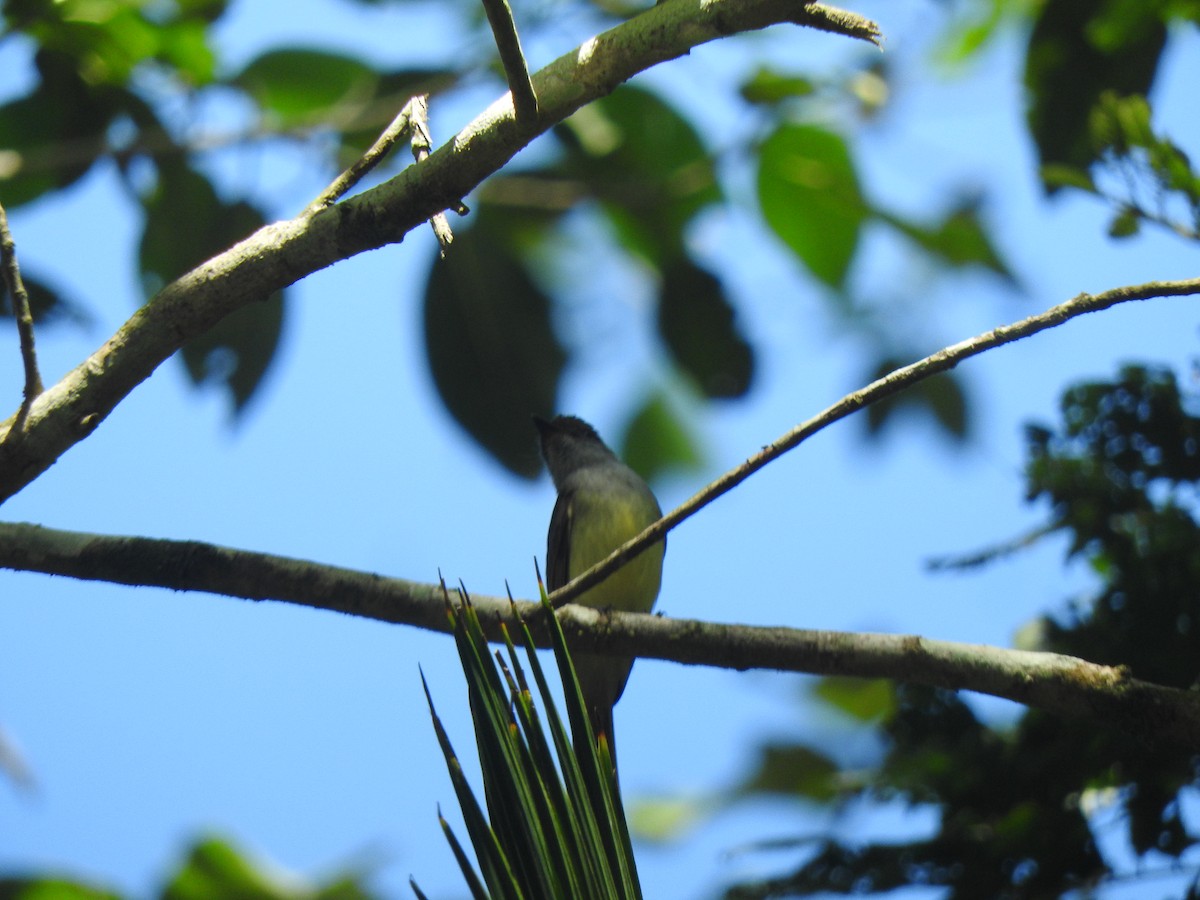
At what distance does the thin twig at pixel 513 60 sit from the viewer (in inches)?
66.7

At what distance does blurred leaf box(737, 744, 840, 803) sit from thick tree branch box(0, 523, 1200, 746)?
5.97ft

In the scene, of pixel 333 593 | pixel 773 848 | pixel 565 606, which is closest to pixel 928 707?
pixel 773 848

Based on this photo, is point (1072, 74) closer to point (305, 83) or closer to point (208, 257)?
point (305, 83)

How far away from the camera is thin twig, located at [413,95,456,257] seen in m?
1.91

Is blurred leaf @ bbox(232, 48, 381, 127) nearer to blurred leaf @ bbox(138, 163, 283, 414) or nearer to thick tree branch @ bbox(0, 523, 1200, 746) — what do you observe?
blurred leaf @ bbox(138, 163, 283, 414)

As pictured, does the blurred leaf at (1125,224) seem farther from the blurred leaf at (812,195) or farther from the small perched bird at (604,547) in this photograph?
the small perched bird at (604,547)

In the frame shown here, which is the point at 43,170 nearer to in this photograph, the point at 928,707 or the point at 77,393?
the point at 77,393

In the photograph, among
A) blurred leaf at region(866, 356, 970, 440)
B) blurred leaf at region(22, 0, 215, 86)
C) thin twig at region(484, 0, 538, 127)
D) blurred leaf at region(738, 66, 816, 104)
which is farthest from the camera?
blurred leaf at region(866, 356, 970, 440)

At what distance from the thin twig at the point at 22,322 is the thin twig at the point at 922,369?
1.13 metres

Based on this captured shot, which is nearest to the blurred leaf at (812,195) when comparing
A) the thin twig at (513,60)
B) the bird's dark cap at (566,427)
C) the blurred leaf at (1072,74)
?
the blurred leaf at (1072,74)

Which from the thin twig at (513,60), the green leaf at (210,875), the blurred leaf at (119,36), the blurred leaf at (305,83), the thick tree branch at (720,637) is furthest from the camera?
the green leaf at (210,875)

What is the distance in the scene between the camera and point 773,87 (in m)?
4.38

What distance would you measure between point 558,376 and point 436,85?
1315 mm

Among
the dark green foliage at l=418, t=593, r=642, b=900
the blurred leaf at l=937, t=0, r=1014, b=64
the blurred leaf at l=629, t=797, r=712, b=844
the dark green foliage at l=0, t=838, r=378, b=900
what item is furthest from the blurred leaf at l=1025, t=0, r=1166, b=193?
the dark green foliage at l=0, t=838, r=378, b=900
